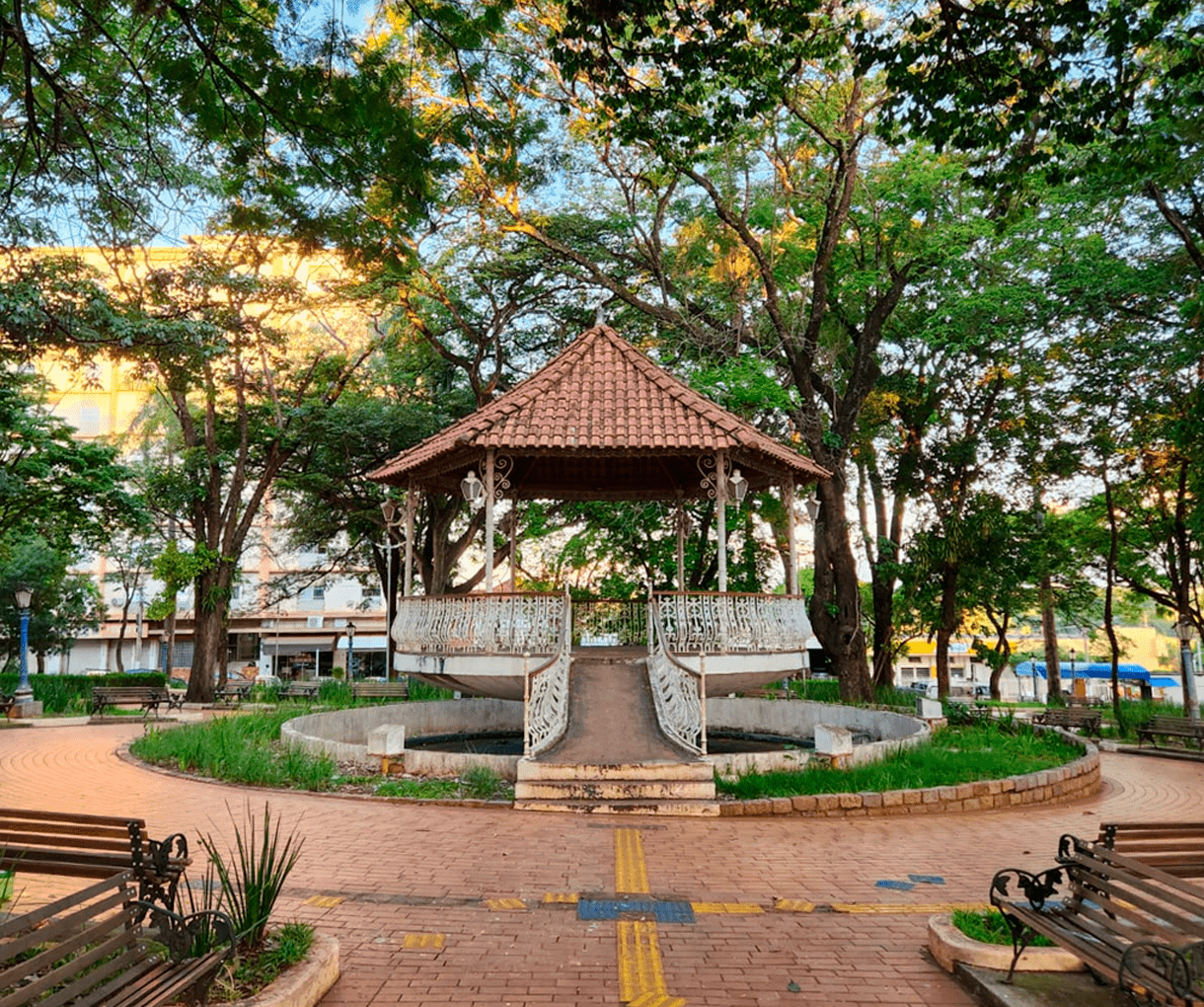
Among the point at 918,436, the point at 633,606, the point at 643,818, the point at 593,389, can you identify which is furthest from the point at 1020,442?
the point at 643,818

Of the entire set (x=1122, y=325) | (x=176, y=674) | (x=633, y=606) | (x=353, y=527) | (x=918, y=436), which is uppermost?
(x=1122, y=325)

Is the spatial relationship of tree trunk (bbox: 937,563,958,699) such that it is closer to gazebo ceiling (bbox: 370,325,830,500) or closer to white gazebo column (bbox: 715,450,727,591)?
gazebo ceiling (bbox: 370,325,830,500)

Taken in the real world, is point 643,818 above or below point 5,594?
below

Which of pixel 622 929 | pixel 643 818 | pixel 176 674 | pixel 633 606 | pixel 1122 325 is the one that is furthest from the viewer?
pixel 176 674

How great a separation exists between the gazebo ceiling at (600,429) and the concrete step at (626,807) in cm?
572

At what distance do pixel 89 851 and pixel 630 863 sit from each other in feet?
14.2

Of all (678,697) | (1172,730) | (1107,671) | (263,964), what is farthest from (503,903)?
(1107,671)

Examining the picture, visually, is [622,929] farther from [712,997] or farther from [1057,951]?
[1057,951]

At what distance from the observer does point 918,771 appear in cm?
1095

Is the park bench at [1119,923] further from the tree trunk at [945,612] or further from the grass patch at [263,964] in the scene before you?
the tree trunk at [945,612]

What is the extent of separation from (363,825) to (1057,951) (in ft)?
22.0

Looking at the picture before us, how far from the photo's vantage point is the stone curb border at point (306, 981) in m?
4.10

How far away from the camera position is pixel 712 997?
469cm

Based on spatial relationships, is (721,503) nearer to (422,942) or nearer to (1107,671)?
(422,942)
